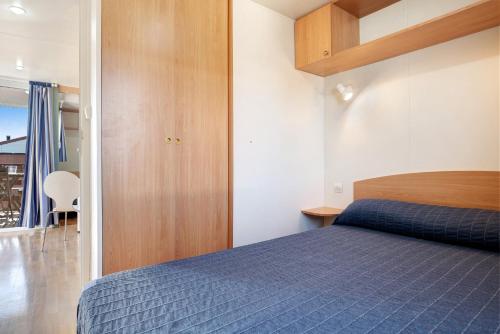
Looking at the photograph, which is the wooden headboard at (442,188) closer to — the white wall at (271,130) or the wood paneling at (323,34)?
the white wall at (271,130)

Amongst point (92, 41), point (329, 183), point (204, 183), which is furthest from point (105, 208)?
point (329, 183)

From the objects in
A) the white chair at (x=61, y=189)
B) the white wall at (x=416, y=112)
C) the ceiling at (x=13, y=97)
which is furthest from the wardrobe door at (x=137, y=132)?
the ceiling at (x=13, y=97)

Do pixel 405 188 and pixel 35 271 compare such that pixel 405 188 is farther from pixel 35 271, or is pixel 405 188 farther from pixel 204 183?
pixel 35 271

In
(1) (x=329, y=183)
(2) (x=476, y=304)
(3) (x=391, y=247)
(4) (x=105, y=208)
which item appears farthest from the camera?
(1) (x=329, y=183)

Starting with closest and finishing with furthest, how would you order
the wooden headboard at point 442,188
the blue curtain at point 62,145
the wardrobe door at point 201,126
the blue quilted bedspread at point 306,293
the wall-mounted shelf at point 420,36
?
1. the blue quilted bedspread at point 306,293
2. the wall-mounted shelf at point 420,36
3. the wooden headboard at point 442,188
4. the wardrobe door at point 201,126
5. the blue curtain at point 62,145

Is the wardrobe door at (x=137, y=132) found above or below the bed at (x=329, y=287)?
above

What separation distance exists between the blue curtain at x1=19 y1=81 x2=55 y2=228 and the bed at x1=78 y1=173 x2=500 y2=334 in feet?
14.5

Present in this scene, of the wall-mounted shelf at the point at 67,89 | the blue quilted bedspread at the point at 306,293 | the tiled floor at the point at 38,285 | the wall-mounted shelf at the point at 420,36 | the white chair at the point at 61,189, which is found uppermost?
the wall-mounted shelf at the point at 67,89

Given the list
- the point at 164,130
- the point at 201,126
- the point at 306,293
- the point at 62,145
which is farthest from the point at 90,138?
the point at 62,145

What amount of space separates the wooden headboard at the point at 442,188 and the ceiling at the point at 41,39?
3.03m

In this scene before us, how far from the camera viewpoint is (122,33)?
1.77m

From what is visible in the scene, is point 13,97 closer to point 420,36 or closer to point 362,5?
point 362,5

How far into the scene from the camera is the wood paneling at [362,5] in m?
2.31

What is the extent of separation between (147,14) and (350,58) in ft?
5.23
